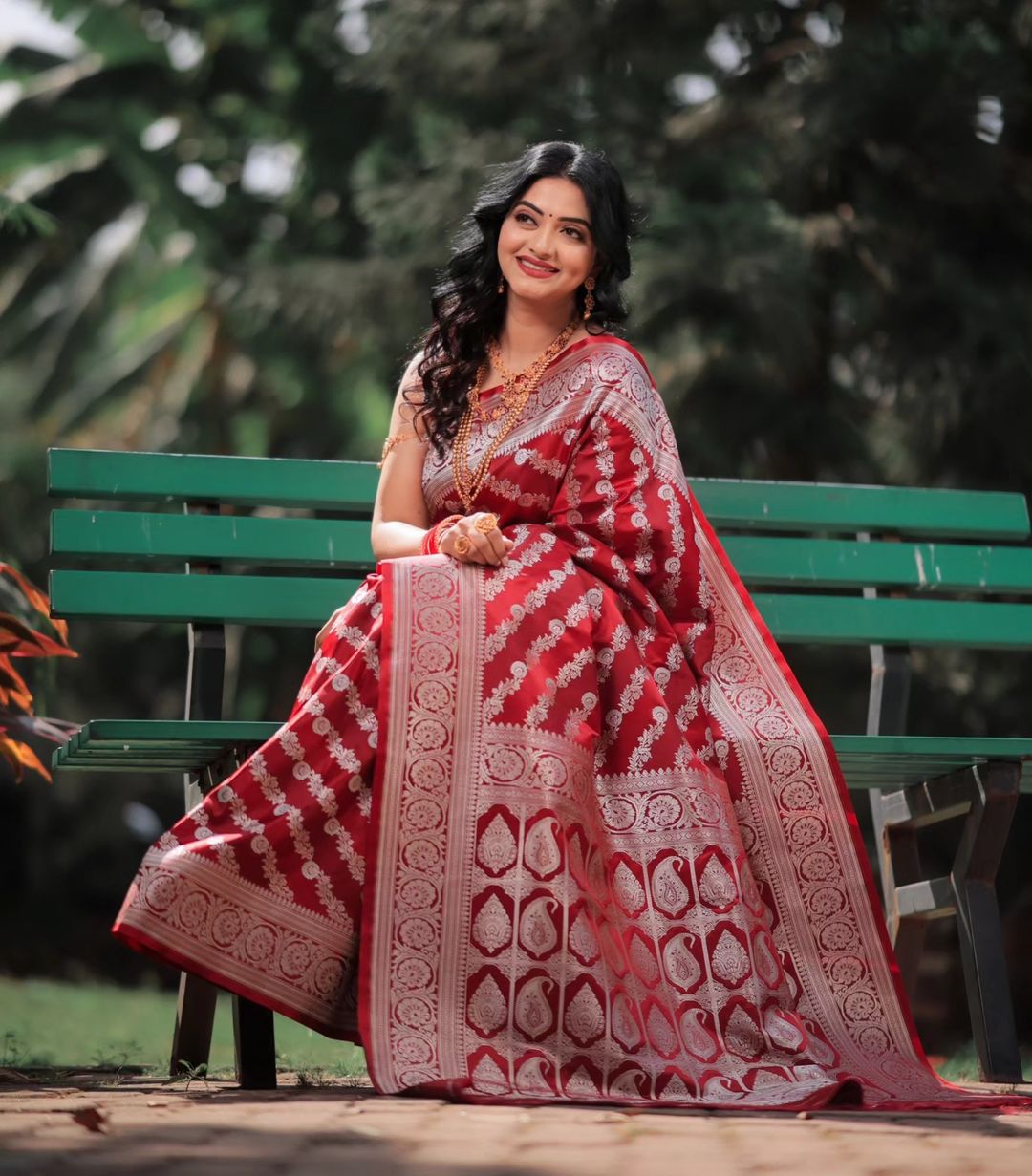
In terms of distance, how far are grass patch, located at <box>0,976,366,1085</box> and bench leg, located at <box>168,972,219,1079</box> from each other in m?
0.24

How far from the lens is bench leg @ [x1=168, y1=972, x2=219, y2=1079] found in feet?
12.1

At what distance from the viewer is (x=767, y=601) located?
15.1 ft

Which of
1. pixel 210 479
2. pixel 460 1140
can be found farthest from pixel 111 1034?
pixel 460 1140

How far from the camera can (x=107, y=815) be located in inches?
543

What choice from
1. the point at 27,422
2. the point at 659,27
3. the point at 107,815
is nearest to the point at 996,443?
the point at 659,27

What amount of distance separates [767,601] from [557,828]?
1511 mm

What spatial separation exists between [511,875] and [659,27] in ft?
19.7

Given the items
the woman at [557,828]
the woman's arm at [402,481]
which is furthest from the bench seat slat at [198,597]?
the woman at [557,828]

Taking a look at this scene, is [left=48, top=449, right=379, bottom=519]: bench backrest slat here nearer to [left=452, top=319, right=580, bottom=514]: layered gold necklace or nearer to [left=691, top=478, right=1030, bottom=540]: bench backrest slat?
[left=452, top=319, right=580, bottom=514]: layered gold necklace

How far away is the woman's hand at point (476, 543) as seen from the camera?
3553 millimetres

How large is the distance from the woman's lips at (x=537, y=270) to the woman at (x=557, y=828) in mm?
59

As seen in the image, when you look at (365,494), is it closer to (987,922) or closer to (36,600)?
(36,600)

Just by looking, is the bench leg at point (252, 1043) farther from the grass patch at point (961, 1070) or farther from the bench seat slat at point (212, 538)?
the grass patch at point (961, 1070)

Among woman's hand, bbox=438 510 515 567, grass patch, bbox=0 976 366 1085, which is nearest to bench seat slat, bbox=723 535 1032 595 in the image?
woman's hand, bbox=438 510 515 567
